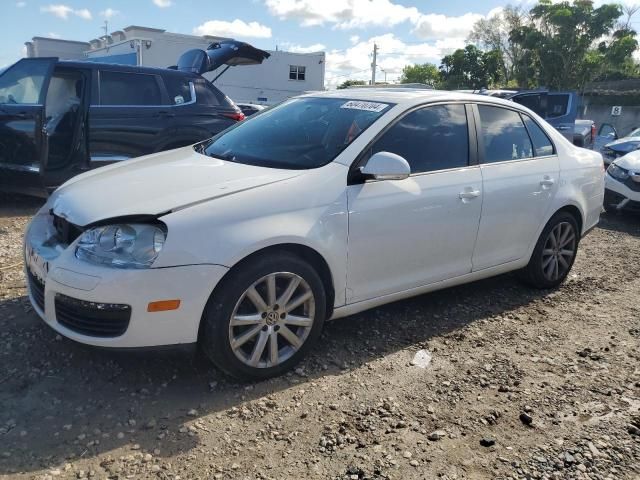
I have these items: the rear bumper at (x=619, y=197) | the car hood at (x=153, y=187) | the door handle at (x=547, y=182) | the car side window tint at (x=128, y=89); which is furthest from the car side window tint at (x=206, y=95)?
the rear bumper at (x=619, y=197)

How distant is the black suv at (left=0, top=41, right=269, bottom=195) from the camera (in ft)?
20.5

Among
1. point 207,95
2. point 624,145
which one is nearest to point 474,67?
point 624,145

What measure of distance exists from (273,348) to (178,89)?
536 cm

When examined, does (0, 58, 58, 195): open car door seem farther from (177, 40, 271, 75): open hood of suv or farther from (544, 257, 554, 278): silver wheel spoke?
(544, 257, 554, 278): silver wheel spoke

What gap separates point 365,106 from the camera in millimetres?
3781

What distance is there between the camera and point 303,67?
1351 inches

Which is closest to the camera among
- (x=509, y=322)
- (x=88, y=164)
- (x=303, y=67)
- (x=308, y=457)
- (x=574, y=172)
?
(x=308, y=457)

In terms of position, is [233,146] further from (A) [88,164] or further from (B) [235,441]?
(A) [88,164]

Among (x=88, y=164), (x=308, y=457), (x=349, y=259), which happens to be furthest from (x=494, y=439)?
(x=88, y=164)

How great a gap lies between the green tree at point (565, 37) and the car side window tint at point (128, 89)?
111 feet

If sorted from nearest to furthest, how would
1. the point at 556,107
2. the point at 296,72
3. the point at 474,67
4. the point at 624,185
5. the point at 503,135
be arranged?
the point at 503,135
the point at 624,185
the point at 556,107
the point at 296,72
the point at 474,67

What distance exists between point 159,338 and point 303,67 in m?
33.4

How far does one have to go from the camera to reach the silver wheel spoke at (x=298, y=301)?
10.1 feet

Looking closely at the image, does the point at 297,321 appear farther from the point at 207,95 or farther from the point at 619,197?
the point at 619,197
